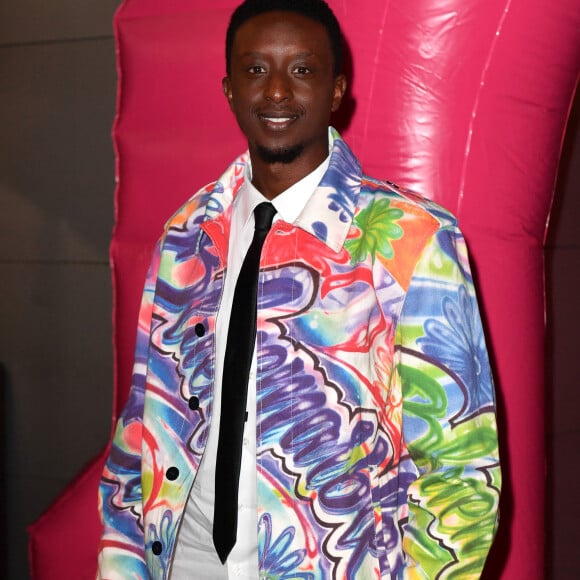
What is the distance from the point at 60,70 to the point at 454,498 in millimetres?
1755

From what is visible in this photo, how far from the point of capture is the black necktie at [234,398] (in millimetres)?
1061

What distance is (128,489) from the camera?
1.26 metres

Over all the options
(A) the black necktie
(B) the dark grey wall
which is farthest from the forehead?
(B) the dark grey wall

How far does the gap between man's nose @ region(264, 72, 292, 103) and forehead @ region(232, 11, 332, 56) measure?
0.13 feet

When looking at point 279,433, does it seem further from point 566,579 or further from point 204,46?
point 566,579

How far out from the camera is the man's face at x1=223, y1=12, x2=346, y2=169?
3.63ft

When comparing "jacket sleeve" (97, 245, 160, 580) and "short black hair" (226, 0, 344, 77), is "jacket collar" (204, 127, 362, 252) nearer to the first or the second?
"short black hair" (226, 0, 344, 77)

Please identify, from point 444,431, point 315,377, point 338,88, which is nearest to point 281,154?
point 338,88

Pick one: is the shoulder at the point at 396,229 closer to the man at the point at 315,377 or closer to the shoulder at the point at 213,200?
the man at the point at 315,377

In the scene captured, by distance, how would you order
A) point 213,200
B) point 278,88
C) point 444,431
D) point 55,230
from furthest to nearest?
point 55,230 → point 213,200 → point 278,88 → point 444,431

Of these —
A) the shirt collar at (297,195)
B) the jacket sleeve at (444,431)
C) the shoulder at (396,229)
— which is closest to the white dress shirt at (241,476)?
the shirt collar at (297,195)

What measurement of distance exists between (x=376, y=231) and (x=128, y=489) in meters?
0.57

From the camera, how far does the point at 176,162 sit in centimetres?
157

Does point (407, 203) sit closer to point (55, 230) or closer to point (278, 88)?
point (278, 88)
